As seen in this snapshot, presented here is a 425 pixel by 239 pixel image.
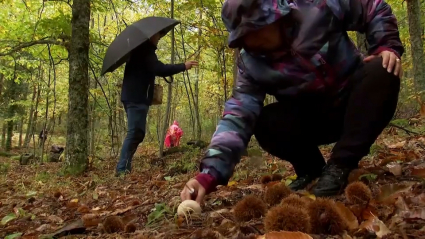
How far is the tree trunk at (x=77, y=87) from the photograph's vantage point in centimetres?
594

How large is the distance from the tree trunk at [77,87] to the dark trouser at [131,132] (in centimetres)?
115

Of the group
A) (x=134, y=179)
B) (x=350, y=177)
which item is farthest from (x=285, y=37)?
(x=134, y=179)

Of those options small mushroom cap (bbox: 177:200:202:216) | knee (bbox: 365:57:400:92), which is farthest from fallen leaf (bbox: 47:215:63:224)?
knee (bbox: 365:57:400:92)

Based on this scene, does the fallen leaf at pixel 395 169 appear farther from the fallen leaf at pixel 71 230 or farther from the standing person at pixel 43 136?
the standing person at pixel 43 136

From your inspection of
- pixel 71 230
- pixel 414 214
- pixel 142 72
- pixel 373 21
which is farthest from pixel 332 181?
pixel 142 72

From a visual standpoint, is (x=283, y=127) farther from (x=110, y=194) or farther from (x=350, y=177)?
(x=110, y=194)

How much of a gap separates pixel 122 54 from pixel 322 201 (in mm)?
4297

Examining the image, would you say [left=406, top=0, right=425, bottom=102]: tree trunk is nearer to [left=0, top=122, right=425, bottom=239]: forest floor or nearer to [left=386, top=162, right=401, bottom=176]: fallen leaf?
[left=0, top=122, right=425, bottom=239]: forest floor

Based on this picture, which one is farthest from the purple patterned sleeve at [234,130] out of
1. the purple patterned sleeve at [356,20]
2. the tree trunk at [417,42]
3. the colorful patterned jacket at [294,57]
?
the tree trunk at [417,42]

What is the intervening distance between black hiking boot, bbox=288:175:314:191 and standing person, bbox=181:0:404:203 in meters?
0.26

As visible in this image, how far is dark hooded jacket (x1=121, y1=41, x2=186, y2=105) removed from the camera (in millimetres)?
5211

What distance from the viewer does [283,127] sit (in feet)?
7.66

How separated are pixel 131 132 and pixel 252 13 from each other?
373 cm

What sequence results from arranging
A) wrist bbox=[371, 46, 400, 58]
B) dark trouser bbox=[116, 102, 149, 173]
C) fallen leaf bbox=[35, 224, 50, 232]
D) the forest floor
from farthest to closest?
dark trouser bbox=[116, 102, 149, 173], fallen leaf bbox=[35, 224, 50, 232], wrist bbox=[371, 46, 400, 58], the forest floor
